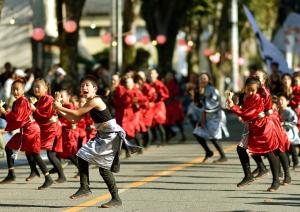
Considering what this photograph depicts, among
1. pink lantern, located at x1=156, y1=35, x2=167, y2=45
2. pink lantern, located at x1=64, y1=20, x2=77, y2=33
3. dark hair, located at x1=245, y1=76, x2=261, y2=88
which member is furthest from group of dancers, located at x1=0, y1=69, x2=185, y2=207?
pink lantern, located at x1=156, y1=35, x2=167, y2=45

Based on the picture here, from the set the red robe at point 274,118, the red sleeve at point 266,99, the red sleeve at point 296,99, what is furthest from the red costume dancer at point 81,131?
the red sleeve at point 296,99

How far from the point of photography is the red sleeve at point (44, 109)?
15.8 metres

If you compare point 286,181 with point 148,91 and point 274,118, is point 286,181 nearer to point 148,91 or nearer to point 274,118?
point 274,118

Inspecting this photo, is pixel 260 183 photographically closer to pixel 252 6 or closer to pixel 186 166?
pixel 186 166

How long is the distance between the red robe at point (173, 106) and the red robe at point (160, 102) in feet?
3.20

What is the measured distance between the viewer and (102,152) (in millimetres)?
13078

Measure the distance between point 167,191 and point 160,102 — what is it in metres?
10.1

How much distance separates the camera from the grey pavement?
13125 millimetres

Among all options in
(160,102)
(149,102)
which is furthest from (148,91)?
(160,102)

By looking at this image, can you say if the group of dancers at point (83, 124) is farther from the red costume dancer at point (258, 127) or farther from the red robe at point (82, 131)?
the red costume dancer at point (258, 127)

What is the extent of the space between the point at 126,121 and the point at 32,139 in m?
6.03

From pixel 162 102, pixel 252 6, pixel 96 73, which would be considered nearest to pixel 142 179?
pixel 162 102

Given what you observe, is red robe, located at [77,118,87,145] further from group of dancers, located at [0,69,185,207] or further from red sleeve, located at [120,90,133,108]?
red sleeve, located at [120,90,133,108]

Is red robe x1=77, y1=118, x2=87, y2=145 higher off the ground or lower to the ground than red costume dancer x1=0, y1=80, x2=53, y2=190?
lower
